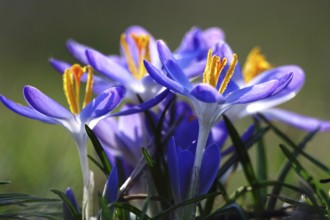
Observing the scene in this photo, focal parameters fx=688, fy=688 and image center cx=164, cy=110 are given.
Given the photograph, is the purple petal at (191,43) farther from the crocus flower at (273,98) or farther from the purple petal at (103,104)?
the purple petal at (103,104)

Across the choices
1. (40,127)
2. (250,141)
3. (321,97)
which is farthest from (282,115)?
(321,97)

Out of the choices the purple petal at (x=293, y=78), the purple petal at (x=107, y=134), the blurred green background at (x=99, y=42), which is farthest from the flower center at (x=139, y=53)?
the blurred green background at (x=99, y=42)

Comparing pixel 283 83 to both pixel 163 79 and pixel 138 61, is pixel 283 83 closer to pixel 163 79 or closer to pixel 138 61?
pixel 163 79

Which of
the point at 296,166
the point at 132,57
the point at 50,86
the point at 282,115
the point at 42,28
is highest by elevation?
the point at 42,28

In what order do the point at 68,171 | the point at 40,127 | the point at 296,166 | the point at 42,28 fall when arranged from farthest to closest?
the point at 42,28
the point at 40,127
the point at 68,171
the point at 296,166

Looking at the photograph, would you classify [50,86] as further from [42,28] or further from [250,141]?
[250,141]

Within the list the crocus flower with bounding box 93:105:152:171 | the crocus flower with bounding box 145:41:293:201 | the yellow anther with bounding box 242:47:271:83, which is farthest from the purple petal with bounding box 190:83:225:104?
the yellow anther with bounding box 242:47:271:83
